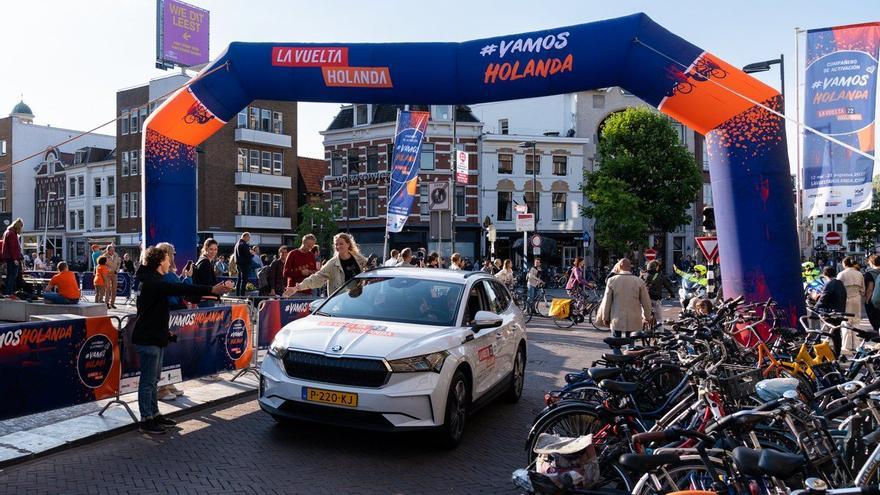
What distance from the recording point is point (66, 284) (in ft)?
50.8

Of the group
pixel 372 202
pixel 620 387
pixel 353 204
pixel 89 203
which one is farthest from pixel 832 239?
pixel 89 203

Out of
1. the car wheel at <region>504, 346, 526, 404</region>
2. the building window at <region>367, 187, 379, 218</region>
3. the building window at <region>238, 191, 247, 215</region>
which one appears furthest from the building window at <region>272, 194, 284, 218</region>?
the car wheel at <region>504, 346, 526, 404</region>

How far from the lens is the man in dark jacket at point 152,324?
21.5 feet

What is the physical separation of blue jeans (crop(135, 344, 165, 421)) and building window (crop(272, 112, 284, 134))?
45741 millimetres

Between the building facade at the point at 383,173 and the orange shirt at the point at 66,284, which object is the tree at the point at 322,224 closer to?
the building facade at the point at 383,173

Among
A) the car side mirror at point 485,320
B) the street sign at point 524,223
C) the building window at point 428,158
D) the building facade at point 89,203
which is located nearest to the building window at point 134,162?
the building facade at point 89,203

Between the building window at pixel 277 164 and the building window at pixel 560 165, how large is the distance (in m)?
20.5

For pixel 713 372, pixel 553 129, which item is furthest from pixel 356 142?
pixel 713 372

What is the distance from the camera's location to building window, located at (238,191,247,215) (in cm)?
4838

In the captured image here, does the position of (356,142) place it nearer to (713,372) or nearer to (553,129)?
(553,129)

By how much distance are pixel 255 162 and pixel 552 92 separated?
42.1m

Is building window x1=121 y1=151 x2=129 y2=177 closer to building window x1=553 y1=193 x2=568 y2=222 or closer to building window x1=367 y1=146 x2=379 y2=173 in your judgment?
building window x1=367 y1=146 x2=379 y2=173

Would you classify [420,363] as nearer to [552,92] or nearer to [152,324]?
[152,324]

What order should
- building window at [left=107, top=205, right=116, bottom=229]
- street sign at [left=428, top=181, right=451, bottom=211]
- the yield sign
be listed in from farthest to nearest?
building window at [left=107, top=205, right=116, bottom=229] → street sign at [left=428, top=181, right=451, bottom=211] → the yield sign
